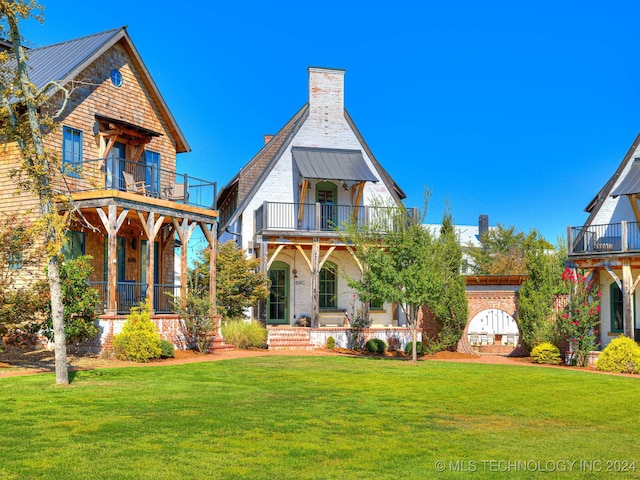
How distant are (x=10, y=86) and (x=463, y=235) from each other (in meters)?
46.3

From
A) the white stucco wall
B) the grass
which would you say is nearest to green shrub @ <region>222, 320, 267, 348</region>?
the grass

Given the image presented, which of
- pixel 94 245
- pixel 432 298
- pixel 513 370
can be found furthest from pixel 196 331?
pixel 513 370

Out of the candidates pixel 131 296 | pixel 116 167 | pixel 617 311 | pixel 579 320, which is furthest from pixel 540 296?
pixel 116 167

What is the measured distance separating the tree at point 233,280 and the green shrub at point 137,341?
555 centimetres

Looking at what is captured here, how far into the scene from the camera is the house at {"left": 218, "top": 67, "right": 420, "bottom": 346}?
26.6 m

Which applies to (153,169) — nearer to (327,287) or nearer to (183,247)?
(183,247)

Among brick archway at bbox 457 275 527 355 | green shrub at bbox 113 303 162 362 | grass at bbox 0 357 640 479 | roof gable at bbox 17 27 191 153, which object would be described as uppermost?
roof gable at bbox 17 27 191 153

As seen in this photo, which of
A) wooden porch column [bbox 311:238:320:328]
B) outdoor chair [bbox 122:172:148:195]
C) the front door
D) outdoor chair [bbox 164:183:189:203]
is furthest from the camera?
the front door

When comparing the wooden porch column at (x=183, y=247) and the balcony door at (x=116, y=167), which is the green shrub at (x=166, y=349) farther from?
the balcony door at (x=116, y=167)

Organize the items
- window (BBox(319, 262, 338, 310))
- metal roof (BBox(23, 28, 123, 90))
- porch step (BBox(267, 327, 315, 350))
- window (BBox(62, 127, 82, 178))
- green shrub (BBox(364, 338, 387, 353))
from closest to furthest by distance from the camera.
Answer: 1. window (BBox(62, 127, 82, 178))
2. metal roof (BBox(23, 28, 123, 90))
3. porch step (BBox(267, 327, 315, 350))
4. green shrub (BBox(364, 338, 387, 353))
5. window (BBox(319, 262, 338, 310))

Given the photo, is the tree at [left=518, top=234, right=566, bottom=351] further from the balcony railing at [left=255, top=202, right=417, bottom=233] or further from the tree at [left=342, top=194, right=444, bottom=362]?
the balcony railing at [left=255, top=202, right=417, bottom=233]

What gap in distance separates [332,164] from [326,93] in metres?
3.33

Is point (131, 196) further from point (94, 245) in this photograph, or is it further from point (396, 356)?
point (396, 356)

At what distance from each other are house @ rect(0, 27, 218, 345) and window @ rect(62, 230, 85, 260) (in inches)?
1.2
